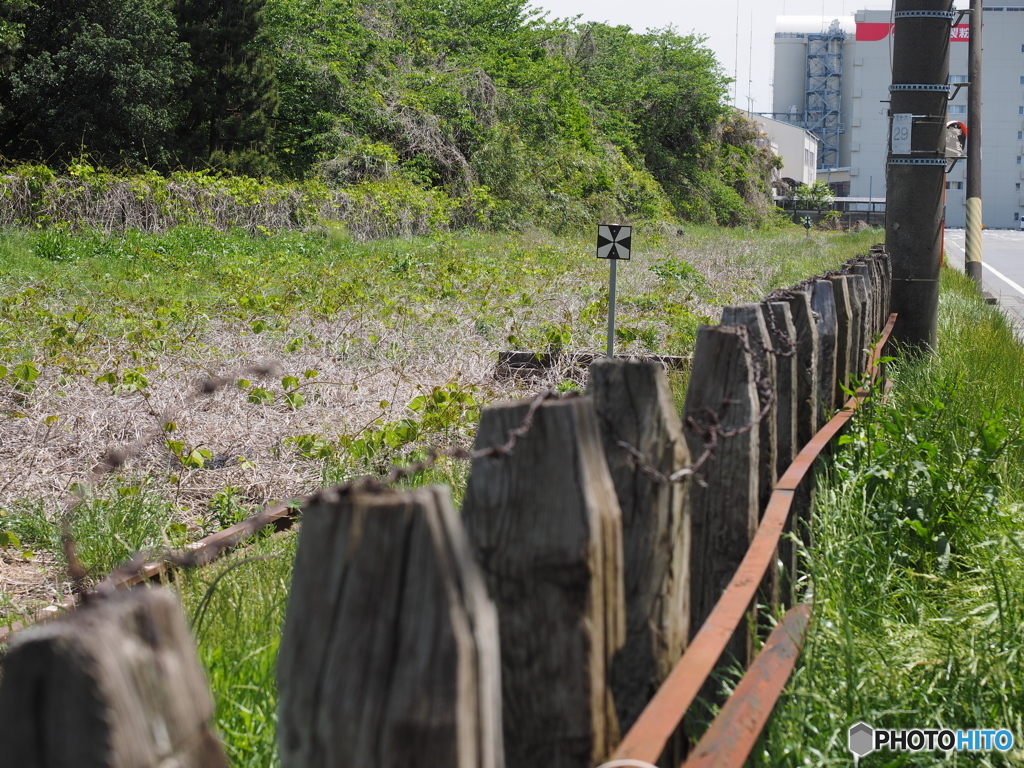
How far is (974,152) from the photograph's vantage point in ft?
62.3

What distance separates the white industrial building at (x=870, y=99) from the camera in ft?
294

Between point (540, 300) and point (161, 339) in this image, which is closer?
point (161, 339)

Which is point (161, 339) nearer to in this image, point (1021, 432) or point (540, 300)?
point (540, 300)

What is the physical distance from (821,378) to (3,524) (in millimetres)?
3423

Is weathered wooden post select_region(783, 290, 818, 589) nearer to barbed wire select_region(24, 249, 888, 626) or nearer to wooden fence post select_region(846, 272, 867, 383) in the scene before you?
barbed wire select_region(24, 249, 888, 626)

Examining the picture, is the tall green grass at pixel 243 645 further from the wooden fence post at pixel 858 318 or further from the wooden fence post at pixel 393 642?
the wooden fence post at pixel 858 318

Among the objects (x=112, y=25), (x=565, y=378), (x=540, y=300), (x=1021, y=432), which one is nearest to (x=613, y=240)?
(x=565, y=378)

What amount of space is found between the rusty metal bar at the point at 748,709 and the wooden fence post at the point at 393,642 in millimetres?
638

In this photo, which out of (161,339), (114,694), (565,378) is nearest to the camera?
(114,694)

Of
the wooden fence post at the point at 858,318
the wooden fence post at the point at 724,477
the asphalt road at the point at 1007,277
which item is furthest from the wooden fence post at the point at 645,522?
the asphalt road at the point at 1007,277

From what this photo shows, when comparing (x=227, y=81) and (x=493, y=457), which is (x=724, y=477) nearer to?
(x=493, y=457)

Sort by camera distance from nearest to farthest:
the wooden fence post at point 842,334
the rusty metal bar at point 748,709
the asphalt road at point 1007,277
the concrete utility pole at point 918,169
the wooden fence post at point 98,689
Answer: the wooden fence post at point 98,689 → the rusty metal bar at point 748,709 → the wooden fence post at point 842,334 → the concrete utility pole at point 918,169 → the asphalt road at point 1007,277

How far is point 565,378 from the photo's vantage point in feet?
23.5

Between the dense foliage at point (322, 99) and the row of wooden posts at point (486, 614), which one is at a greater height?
the dense foliage at point (322, 99)
